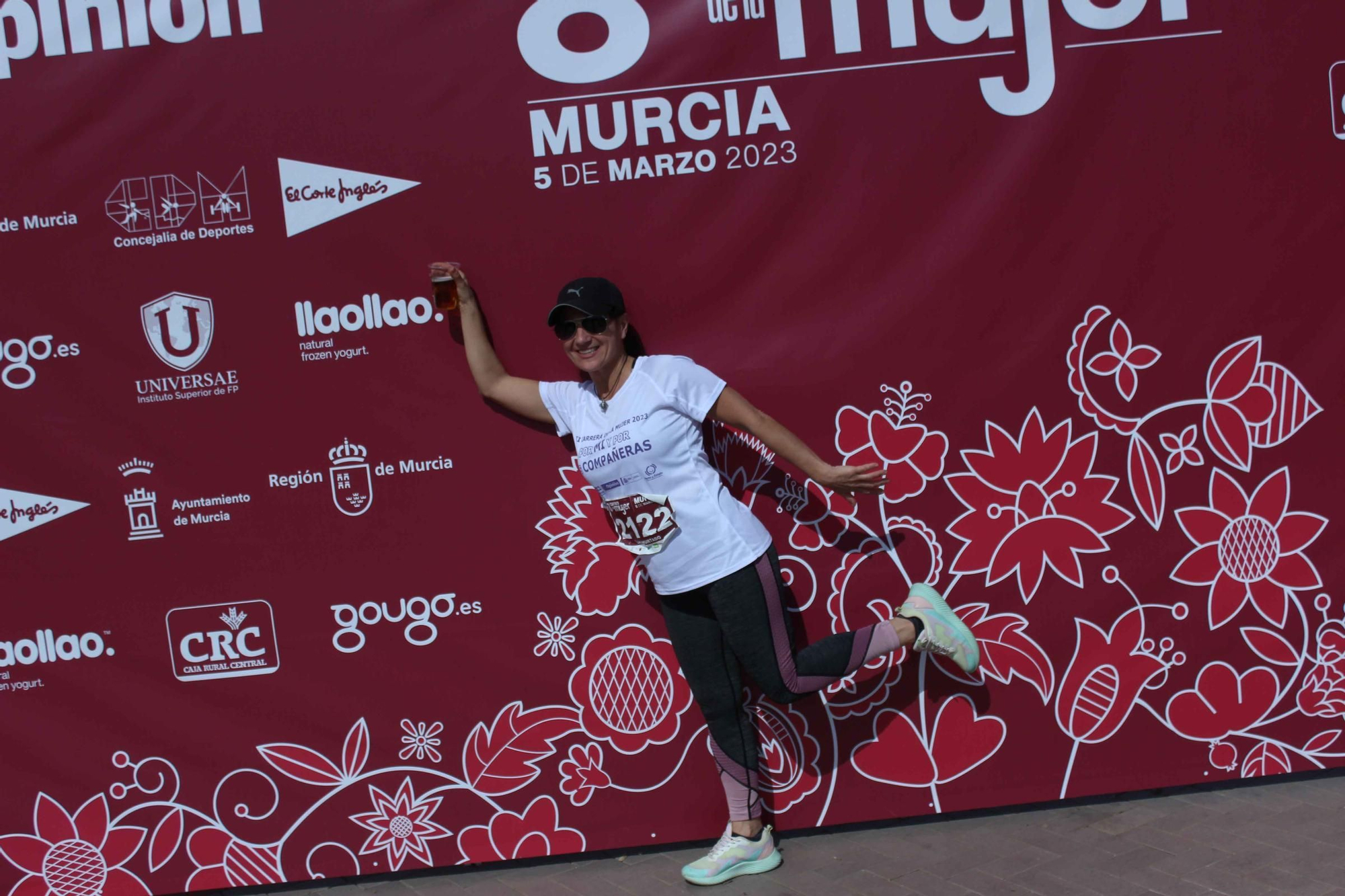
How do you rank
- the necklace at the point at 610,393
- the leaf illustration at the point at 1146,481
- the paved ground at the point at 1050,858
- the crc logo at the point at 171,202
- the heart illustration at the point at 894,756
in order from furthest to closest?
the heart illustration at the point at 894,756
the leaf illustration at the point at 1146,481
the crc logo at the point at 171,202
the necklace at the point at 610,393
the paved ground at the point at 1050,858

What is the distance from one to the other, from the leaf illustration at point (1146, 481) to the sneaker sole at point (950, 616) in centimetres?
71

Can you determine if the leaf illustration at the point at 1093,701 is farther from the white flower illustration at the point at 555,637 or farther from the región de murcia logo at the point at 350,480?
the región de murcia logo at the point at 350,480

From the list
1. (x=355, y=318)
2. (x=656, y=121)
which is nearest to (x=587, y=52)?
(x=656, y=121)

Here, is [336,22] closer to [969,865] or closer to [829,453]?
[829,453]

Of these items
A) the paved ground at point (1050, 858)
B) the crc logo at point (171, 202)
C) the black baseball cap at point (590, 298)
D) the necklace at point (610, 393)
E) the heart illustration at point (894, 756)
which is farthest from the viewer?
the heart illustration at point (894, 756)

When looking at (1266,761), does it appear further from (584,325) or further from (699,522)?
(584,325)

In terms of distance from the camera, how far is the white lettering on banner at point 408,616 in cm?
392

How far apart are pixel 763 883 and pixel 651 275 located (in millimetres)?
1954

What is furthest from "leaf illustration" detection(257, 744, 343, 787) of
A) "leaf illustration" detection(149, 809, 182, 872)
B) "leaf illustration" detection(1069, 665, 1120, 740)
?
"leaf illustration" detection(1069, 665, 1120, 740)

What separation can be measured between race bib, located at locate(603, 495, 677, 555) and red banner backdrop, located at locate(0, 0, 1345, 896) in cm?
31

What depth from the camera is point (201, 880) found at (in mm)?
4004

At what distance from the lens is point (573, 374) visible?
389 cm

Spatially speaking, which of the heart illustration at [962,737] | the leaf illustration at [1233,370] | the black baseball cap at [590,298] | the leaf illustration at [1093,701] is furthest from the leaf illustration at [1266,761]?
the black baseball cap at [590,298]

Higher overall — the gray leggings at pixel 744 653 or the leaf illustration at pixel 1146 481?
the leaf illustration at pixel 1146 481
